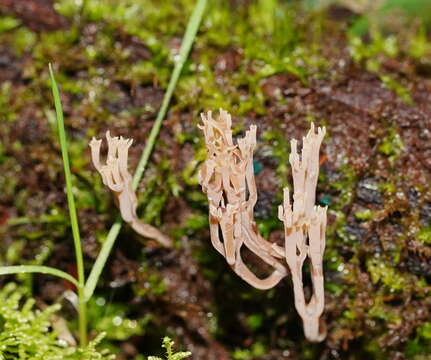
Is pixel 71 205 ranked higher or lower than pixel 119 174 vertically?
lower

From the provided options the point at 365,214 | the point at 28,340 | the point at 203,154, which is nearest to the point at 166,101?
the point at 203,154

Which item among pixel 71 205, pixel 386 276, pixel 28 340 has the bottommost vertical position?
pixel 28 340

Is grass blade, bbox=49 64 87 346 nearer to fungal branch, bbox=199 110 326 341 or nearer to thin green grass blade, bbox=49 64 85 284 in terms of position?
thin green grass blade, bbox=49 64 85 284

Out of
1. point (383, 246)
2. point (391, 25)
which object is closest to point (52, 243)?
point (383, 246)

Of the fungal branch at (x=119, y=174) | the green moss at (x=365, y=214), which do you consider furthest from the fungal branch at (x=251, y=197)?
the green moss at (x=365, y=214)

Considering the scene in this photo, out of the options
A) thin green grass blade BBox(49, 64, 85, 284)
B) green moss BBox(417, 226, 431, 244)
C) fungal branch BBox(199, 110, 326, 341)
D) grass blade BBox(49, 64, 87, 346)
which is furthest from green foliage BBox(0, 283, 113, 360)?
green moss BBox(417, 226, 431, 244)

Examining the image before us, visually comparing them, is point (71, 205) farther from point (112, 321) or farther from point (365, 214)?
point (365, 214)

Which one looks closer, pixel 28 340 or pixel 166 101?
pixel 28 340
